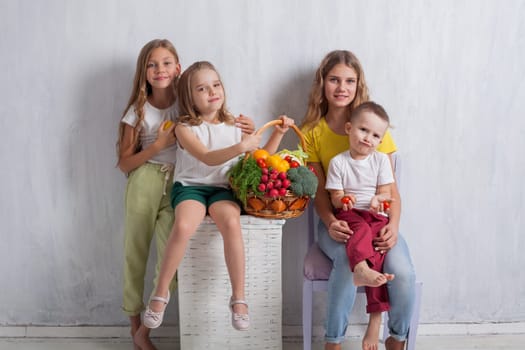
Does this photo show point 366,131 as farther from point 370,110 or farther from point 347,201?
point 347,201

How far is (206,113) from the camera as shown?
210 cm

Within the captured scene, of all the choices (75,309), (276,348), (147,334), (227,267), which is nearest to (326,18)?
(227,267)

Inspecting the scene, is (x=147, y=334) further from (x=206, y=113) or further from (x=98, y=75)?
(x=98, y=75)

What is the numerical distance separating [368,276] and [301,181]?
39cm

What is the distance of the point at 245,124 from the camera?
2125mm

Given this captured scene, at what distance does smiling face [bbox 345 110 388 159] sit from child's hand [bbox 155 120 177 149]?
2.20ft

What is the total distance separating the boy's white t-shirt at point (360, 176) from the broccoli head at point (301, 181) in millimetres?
160

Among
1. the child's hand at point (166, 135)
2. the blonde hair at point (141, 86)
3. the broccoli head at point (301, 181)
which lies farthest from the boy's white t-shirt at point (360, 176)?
the blonde hair at point (141, 86)

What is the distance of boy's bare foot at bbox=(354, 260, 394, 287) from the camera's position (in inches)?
73.4

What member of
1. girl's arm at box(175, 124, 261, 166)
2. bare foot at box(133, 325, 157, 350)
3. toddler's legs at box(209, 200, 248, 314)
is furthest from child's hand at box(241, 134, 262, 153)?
bare foot at box(133, 325, 157, 350)

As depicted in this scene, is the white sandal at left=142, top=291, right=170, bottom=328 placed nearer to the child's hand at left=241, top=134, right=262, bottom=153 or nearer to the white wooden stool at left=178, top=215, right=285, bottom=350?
the white wooden stool at left=178, top=215, right=285, bottom=350

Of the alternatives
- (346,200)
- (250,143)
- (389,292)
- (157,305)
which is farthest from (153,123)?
(389,292)

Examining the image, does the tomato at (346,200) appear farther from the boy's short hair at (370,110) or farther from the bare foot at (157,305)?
the bare foot at (157,305)

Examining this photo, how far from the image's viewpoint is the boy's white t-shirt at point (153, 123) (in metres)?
2.16
